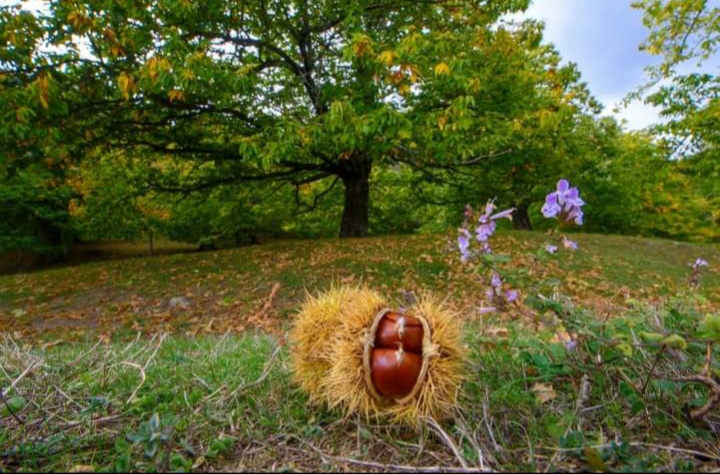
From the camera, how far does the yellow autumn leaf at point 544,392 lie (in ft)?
4.14

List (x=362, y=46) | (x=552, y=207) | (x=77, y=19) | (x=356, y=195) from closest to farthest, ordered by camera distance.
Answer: (x=552, y=207), (x=77, y=19), (x=362, y=46), (x=356, y=195)

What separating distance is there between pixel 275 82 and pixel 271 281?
4.01 meters

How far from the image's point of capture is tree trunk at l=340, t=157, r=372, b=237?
977 centimetres

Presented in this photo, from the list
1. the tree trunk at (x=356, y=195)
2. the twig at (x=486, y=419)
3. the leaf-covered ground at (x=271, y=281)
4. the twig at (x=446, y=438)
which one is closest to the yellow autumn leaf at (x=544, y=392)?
the twig at (x=486, y=419)

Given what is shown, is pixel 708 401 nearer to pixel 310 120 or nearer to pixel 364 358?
pixel 364 358

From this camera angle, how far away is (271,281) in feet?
24.6

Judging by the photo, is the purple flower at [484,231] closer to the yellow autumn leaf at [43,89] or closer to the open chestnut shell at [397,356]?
the open chestnut shell at [397,356]

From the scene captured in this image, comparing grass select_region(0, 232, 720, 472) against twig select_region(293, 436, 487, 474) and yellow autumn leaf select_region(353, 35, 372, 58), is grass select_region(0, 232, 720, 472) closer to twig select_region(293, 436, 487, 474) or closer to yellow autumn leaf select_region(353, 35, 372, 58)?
twig select_region(293, 436, 487, 474)

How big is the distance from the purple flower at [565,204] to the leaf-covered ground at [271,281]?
4.09 metres

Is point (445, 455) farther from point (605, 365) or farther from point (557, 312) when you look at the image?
point (605, 365)

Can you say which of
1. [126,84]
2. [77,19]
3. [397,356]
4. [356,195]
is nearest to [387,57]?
[126,84]

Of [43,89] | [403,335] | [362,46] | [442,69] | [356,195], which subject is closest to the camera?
[403,335]

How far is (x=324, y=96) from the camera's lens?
6.77 m

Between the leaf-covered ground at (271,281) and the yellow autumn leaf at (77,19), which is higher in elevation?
the yellow autumn leaf at (77,19)
